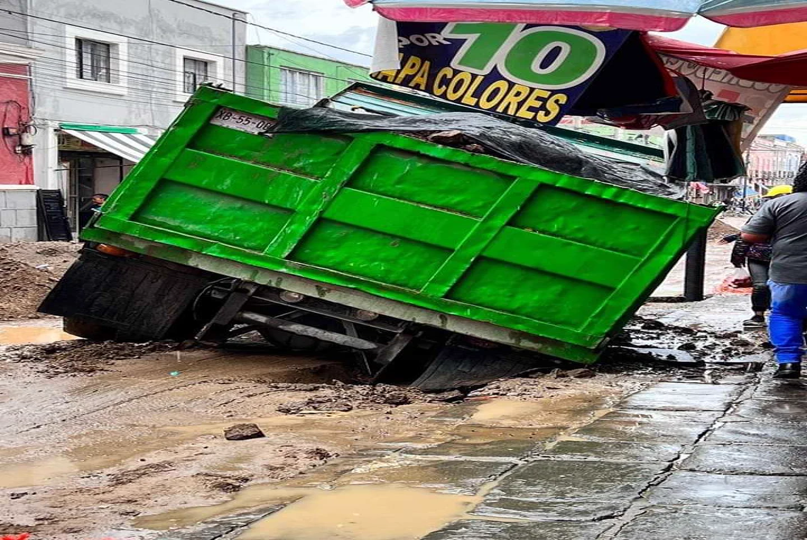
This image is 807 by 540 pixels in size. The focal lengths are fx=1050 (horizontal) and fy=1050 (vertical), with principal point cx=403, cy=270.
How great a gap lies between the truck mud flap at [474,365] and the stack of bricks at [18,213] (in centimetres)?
1597

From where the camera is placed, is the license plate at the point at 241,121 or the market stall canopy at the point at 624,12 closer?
the market stall canopy at the point at 624,12

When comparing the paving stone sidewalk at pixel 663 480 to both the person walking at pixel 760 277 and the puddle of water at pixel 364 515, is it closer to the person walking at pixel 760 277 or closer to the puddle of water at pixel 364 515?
the puddle of water at pixel 364 515

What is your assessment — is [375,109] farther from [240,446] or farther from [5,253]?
[5,253]

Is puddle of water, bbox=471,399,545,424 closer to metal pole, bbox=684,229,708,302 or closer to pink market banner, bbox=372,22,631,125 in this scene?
pink market banner, bbox=372,22,631,125

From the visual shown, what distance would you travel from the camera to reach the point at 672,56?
26.1ft

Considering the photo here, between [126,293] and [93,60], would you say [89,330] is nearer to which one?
[126,293]

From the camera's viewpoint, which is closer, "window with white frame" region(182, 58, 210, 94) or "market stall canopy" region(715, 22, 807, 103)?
"market stall canopy" region(715, 22, 807, 103)

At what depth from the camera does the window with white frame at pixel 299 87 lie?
107 feet

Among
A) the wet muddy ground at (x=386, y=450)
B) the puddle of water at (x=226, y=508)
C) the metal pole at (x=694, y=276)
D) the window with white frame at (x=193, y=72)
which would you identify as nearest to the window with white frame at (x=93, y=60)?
the window with white frame at (x=193, y=72)

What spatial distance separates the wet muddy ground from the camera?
152 inches

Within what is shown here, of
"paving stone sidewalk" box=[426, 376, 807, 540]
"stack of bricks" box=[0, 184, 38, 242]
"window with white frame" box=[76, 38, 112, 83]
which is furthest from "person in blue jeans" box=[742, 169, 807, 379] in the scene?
"window with white frame" box=[76, 38, 112, 83]

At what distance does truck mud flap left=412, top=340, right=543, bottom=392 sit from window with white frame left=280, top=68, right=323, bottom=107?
25579mm

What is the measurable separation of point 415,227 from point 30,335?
20.6 feet

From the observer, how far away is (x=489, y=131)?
735 centimetres
